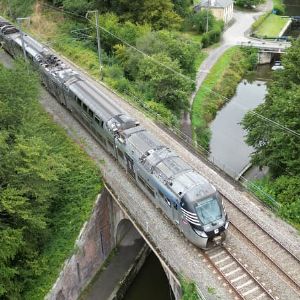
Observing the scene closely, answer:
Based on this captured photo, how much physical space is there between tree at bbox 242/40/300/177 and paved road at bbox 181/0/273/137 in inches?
462

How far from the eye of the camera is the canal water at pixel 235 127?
1836 inches

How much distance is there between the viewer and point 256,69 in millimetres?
73688

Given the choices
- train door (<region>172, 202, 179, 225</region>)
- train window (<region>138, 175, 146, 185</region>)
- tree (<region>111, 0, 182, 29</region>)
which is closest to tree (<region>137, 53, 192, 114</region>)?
tree (<region>111, 0, 182, 29</region>)

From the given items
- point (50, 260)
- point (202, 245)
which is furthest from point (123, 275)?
point (202, 245)

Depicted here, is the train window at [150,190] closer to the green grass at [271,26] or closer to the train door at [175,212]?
the train door at [175,212]

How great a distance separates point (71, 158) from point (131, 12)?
1413 inches

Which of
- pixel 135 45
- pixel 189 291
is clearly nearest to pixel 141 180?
pixel 189 291

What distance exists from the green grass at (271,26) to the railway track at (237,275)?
62.2 meters

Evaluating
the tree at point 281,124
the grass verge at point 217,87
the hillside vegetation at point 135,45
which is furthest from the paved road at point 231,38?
the tree at point 281,124

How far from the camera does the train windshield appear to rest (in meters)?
23.9

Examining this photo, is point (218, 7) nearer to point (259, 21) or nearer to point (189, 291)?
point (259, 21)

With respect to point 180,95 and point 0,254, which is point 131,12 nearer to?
point 180,95

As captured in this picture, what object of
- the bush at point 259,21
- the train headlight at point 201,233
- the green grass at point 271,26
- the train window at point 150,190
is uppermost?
the train headlight at point 201,233

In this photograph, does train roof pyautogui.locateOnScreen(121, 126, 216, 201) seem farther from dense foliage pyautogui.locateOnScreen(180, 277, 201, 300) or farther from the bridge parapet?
the bridge parapet
